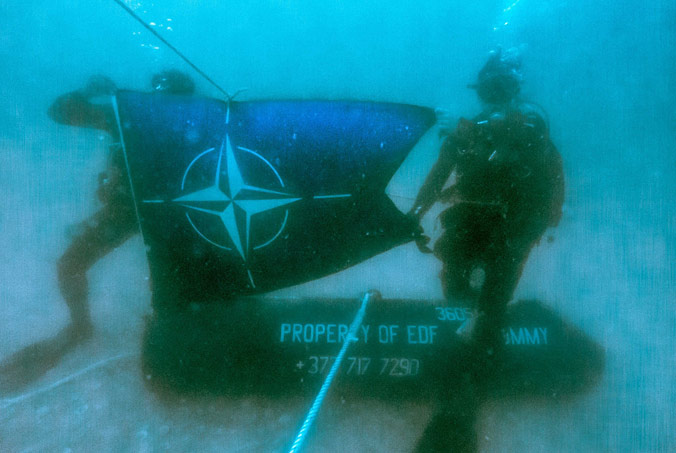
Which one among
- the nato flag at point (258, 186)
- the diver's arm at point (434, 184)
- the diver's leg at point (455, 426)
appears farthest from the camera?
the diver's arm at point (434, 184)

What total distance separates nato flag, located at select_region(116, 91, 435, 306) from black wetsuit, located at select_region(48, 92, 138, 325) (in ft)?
0.82

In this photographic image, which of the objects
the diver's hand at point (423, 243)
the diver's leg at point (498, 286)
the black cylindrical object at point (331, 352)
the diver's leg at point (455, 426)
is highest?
the diver's hand at point (423, 243)

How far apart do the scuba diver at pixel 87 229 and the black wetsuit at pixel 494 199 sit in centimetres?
202

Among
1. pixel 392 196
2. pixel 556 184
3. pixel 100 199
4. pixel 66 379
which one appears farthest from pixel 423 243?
pixel 66 379

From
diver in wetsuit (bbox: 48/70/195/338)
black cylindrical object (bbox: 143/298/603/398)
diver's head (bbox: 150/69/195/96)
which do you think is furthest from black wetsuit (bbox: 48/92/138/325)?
black cylindrical object (bbox: 143/298/603/398)

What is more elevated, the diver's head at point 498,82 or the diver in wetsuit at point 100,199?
the diver's head at point 498,82

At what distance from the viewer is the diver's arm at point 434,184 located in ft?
6.66

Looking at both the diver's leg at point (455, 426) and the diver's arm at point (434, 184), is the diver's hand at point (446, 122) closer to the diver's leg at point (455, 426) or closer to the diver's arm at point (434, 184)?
the diver's arm at point (434, 184)

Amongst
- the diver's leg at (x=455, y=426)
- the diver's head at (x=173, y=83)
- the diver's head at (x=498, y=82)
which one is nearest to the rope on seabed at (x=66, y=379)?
the diver's head at (x=173, y=83)

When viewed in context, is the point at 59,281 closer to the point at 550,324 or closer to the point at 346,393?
the point at 346,393

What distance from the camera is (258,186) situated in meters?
1.92

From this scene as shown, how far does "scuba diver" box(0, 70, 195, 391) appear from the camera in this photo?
79.4 inches

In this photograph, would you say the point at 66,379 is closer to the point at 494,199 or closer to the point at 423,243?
the point at 423,243

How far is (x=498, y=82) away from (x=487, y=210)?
2.82 feet
